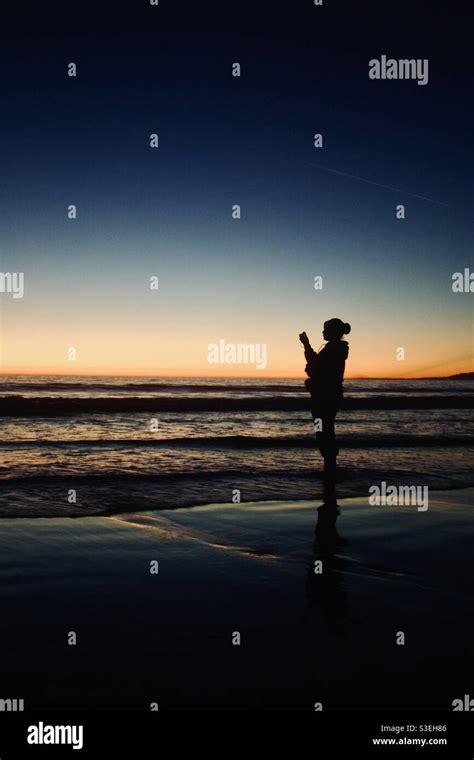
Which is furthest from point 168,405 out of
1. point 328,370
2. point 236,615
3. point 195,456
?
point 236,615

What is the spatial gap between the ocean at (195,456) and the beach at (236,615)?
225 cm

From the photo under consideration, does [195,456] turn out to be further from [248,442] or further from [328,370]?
[328,370]

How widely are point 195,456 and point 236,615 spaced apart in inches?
409

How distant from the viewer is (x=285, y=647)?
363 centimetres

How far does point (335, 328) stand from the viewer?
29.3 ft

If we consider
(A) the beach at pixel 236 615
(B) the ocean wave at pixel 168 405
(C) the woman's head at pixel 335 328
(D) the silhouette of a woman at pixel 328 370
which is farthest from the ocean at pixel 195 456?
(C) the woman's head at pixel 335 328

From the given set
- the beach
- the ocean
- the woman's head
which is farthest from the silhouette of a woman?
the beach

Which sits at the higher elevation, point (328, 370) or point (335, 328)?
point (335, 328)

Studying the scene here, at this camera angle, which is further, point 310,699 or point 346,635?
point 346,635

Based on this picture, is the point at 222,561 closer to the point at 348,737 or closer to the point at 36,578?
the point at 36,578

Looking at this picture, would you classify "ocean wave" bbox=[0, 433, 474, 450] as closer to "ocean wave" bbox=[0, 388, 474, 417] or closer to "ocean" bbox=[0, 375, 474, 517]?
"ocean" bbox=[0, 375, 474, 517]

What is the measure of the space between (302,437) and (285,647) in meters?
16.4

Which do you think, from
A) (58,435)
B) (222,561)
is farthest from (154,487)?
(58,435)

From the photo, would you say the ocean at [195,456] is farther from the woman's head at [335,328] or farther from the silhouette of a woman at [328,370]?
the woman's head at [335,328]
